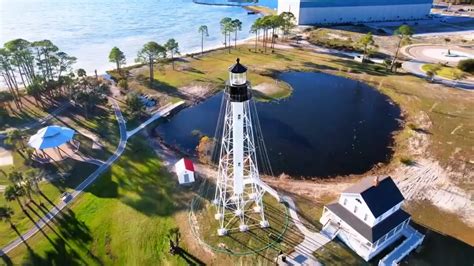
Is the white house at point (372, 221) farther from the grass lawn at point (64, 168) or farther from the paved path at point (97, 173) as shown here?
the grass lawn at point (64, 168)

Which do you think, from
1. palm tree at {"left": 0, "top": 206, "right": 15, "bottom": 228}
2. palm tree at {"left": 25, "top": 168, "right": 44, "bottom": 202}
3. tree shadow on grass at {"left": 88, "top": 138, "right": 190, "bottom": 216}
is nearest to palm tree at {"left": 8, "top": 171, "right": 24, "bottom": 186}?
palm tree at {"left": 25, "top": 168, "right": 44, "bottom": 202}

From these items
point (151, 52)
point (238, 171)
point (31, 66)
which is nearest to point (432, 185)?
point (238, 171)

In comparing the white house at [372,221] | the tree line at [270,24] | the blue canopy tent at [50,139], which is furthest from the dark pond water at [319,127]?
the tree line at [270,24]

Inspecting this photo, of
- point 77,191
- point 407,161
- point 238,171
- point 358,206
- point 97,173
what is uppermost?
point 238,171

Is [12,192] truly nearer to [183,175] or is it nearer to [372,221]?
[183,175]

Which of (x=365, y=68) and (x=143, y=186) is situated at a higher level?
(x=365, y=68)

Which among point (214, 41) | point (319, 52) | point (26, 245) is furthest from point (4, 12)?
point (26, 245)
